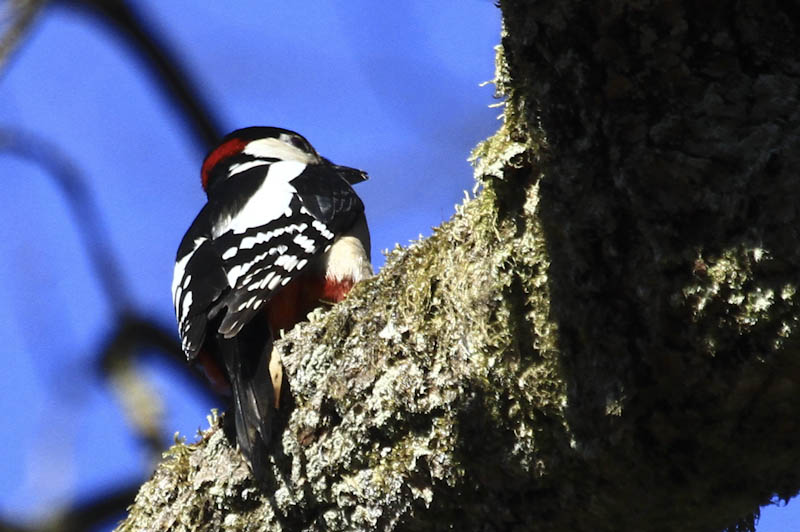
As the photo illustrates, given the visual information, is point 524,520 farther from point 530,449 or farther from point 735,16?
point 735,16

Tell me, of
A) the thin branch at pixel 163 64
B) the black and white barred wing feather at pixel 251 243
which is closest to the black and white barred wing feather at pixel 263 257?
the black and white barred wing feather at pixel 251 243

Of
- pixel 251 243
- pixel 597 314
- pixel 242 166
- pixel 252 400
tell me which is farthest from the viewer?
pixel 242 166

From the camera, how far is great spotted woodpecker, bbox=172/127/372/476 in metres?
2.81

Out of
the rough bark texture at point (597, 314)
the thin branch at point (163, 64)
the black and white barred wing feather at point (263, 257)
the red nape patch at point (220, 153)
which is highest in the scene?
the thin branch at point (163, 64)

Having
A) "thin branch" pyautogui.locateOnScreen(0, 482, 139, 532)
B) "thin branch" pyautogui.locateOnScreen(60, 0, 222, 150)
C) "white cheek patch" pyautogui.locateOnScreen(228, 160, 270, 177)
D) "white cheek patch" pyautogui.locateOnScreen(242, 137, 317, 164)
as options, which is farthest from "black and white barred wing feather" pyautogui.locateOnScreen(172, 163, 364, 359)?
"thin branch" pyautogui.locateOnScreen(0, 482, 139, 532)

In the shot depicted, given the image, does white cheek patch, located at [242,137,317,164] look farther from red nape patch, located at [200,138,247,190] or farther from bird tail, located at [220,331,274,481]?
bird tail, located at [220,331,274,481]

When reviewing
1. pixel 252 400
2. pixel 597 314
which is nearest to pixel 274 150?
pixel 252 400

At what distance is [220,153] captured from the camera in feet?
15.9

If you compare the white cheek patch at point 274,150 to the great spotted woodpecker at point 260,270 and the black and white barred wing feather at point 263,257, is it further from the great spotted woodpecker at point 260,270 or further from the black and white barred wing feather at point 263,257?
the black and white barred wing feather at point 263,257

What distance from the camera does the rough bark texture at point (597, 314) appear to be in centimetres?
182

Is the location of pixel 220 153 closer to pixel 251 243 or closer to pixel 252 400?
pixel 251 243

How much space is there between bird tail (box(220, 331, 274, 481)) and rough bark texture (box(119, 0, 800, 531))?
8 centimetres

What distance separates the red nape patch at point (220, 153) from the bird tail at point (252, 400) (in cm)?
203

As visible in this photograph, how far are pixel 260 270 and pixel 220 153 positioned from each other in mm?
1847
